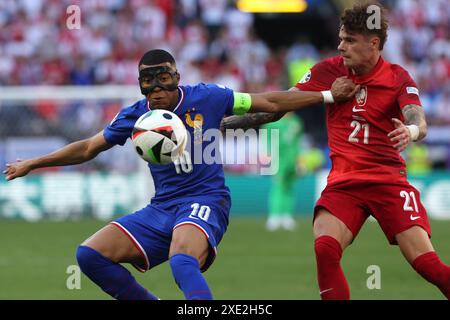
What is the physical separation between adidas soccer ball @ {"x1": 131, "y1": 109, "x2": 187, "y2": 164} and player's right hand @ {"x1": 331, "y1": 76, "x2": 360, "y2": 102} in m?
1.24

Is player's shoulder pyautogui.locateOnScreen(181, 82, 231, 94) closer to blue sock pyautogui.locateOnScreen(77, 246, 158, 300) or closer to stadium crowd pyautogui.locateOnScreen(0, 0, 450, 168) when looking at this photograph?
blue sock pyautogui.locateOnScreen(77, 246, 158, 300)

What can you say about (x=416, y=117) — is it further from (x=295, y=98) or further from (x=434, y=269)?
(x=434, y=269)

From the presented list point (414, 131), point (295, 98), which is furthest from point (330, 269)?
point (295, 98)

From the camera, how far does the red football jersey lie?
7.71 m

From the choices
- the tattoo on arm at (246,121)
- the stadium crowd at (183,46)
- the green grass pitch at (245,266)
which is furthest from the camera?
the stadium crowd at (183,46)

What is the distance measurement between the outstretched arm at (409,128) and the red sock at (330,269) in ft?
2.82

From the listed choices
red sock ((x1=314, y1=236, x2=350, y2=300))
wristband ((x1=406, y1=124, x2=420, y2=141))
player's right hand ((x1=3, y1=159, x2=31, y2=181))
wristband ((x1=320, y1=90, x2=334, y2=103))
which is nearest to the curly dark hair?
wristband ((x1=320, y1=90, x2=334, y2=103))

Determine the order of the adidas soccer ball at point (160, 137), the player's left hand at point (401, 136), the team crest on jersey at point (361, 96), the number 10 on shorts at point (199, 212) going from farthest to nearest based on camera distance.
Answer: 1. the team crest on jersey at point (361, 96)
2. the number 10 on shorts at point (199, 212)
3. the adidas soccer ball at point (160, 137)
4. the player's left hand at point (401, 136)

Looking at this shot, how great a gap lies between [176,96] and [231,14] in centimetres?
1729

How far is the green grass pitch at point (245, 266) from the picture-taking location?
1035cm

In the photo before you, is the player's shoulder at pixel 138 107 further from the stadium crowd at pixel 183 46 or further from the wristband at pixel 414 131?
the stadium crowd at pixel 183 46

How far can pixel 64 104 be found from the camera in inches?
821

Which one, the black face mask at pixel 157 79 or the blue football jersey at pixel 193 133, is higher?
the black face mask at pixel 157 79

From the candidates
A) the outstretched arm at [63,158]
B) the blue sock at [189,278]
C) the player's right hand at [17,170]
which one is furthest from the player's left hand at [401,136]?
the player's right hand at [17,170]
